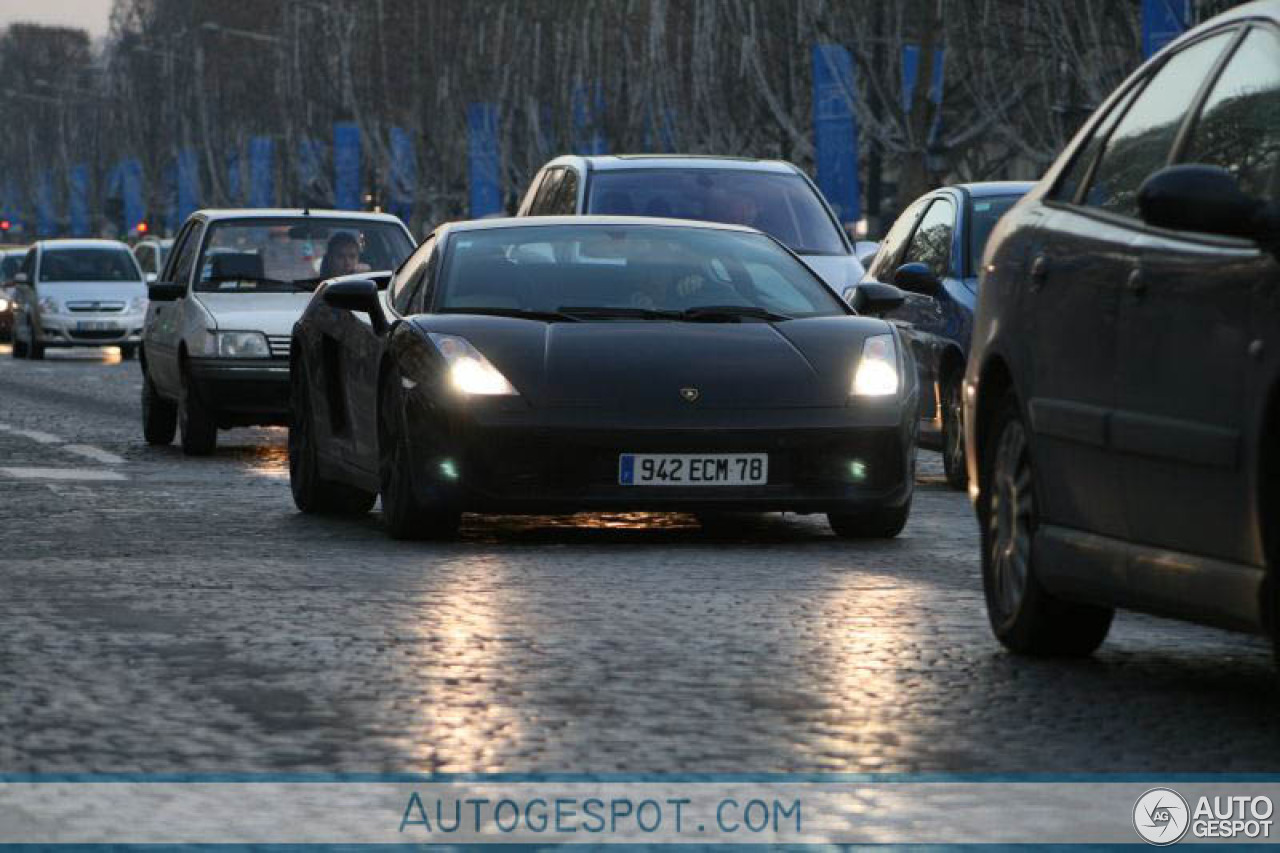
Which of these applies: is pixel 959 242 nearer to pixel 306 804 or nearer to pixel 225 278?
pixel 225 278

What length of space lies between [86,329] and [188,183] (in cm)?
8252

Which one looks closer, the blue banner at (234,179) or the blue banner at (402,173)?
the blue banner at (402,173)

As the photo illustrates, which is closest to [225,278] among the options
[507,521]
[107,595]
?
[507,521]

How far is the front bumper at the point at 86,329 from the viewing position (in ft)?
145

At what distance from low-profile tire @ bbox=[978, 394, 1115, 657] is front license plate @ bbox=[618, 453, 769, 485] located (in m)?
3.39

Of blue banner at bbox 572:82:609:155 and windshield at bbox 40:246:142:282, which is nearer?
windshield at bbox 40:246:142:282

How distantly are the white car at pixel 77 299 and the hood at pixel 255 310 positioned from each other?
76.5 feet

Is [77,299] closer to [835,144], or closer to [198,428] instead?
[835,144]

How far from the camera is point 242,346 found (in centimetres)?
1983

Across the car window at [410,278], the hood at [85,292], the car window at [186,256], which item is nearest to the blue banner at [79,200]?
the hood at [85,292]

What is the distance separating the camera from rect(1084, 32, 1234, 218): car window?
26.2ft

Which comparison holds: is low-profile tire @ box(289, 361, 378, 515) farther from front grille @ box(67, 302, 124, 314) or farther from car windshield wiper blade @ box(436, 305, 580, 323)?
front grille @ box(67, 302, 124, 314)

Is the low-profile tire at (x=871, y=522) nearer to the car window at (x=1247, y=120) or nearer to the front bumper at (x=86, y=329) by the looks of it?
the car window at (x=1247, y=120)

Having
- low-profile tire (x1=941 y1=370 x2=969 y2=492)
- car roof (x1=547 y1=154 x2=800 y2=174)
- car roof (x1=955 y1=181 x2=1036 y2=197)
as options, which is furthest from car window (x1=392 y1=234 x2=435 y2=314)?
car roof (x1=547 y1=154 x2=800 y2=174)
